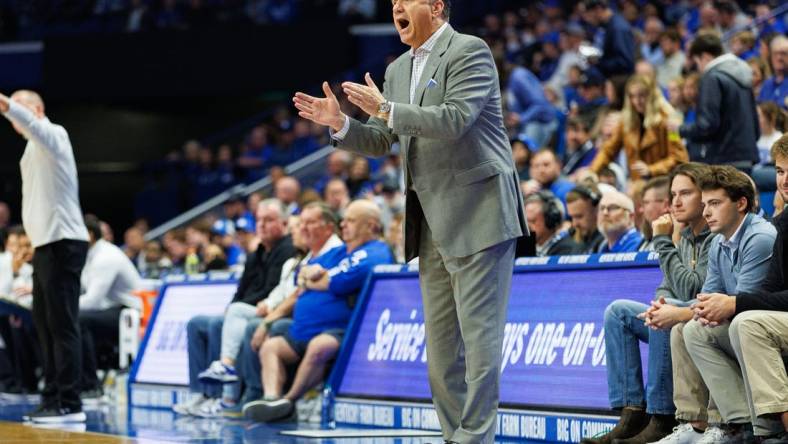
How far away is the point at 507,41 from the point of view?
1741cm

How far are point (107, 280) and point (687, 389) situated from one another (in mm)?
5989

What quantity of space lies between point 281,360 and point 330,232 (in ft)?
3.14

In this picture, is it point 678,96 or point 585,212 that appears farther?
point 678,96

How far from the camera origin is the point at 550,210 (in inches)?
290

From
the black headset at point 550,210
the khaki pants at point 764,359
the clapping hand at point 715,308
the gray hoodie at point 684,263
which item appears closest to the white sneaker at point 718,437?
the khaki pants at point 764,359

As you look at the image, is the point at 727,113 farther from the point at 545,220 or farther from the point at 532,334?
the point at 532,334

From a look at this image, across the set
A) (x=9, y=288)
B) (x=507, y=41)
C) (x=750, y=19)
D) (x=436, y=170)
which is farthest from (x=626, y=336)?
(x=507, y=41)

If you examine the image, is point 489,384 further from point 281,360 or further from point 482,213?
point 281,360

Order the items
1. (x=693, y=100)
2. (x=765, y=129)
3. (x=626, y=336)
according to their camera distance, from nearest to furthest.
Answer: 1. (x=626, y=336)
2. (x=765, y=129)
3. (x=693, y=100)

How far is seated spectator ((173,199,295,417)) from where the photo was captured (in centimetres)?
852

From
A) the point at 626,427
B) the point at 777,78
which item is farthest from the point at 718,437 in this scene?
the point at 777,78

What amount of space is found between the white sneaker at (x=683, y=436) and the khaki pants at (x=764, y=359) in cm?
47

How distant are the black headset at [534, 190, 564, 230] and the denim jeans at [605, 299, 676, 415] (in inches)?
71.9

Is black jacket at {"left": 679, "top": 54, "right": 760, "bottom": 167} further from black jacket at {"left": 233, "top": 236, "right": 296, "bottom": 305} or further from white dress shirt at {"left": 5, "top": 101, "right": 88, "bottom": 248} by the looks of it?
white dress shirt at {"left": 5, "top": 101, "right": 88, "bottom": 248}
